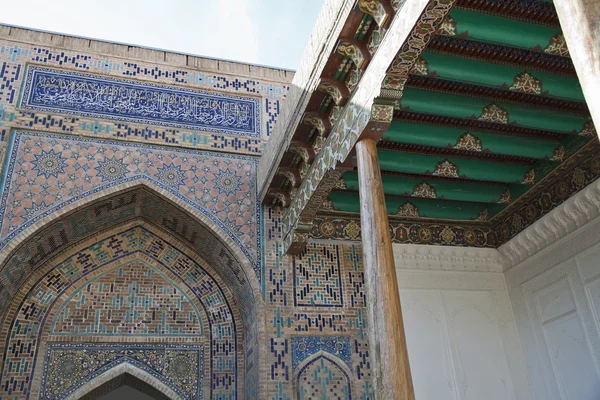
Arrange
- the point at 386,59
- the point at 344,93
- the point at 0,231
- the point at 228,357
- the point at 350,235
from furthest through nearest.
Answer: the point at 350,235, the point at 228,357, the point at 0,231, the point at 344,93, the point at 386,59

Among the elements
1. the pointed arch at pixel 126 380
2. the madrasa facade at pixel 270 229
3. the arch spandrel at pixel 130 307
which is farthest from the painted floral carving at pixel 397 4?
the pointed arch at pixel 126 380

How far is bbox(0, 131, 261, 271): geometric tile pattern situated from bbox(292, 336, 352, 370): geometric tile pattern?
0.86m

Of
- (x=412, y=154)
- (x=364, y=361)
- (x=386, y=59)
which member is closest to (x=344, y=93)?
(x=386, y=59)

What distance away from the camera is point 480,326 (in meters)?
7.00

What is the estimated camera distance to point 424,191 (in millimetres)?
6703

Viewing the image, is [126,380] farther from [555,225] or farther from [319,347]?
[555,225]

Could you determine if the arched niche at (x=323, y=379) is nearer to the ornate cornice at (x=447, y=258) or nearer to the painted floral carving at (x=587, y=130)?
the ornate cornice at (x=447, y=258)

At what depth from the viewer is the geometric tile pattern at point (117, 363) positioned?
5.86 meters

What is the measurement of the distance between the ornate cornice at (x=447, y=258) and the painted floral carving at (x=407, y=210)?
0.36 metres

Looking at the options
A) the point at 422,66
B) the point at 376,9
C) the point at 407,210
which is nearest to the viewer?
the point at 376,9

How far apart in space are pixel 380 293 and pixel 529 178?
3369 mm

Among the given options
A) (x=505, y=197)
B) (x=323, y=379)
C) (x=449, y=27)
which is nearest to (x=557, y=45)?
(x=449, y=27)

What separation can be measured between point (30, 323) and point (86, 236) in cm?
100

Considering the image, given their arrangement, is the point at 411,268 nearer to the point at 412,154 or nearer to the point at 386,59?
the point at 412,154
